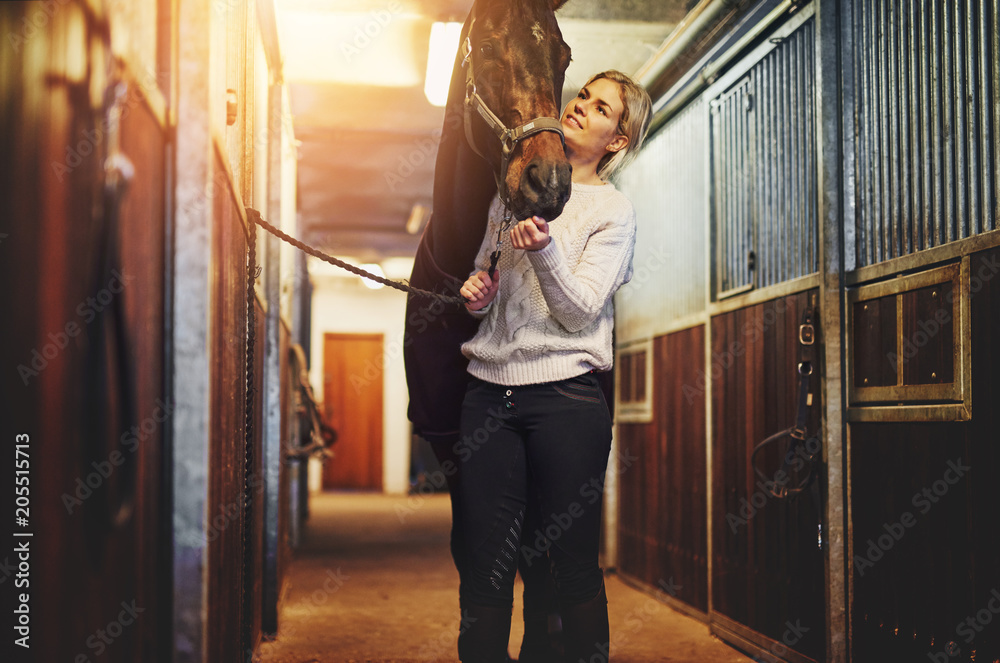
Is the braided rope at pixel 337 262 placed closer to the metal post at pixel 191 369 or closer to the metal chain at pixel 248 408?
the metal chain at pixel 248 408

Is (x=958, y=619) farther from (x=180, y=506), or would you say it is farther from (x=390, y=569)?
(x=390, y=569)

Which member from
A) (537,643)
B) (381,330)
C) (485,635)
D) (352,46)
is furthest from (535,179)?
(381,330)

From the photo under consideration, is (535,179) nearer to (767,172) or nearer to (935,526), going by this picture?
(935,526)

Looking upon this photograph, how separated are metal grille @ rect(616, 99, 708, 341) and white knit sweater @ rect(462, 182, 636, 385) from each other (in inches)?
67.1

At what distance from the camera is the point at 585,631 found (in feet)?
5.07

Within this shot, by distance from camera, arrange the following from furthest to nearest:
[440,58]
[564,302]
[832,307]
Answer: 1. [440,58]
2. [832,307]
3. [564,302]

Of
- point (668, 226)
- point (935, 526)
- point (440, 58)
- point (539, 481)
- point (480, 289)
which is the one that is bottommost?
point (935, 526)

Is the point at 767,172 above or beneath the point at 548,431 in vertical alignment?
above

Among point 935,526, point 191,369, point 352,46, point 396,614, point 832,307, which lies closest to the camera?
point 191,369

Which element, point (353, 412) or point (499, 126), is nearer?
point (499, 126)

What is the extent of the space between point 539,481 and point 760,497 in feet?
4.53

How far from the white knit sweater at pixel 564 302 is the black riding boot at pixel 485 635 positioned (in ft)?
1.31

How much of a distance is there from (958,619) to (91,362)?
5.60 feet

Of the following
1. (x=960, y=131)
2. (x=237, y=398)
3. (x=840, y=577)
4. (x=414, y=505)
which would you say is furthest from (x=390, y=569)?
(x=414, y=505)
